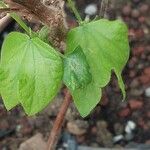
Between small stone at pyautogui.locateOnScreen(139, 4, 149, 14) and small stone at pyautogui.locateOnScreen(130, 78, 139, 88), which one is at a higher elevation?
small stone at pyautogui.locateOnScreen(139, 4, 149, 14)

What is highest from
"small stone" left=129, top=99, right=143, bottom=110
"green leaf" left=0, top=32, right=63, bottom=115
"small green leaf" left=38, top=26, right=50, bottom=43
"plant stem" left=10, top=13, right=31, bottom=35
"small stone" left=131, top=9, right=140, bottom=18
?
"plant stem" left=10, top=13, right=31, bottom=35

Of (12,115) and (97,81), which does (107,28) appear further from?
(12,115)

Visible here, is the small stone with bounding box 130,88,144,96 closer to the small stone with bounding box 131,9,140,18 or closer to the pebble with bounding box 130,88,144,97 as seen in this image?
the pebble with bounding box 130,88,144,97

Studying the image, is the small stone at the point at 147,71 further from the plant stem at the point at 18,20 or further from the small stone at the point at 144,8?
the plant stem at the point at 18,20

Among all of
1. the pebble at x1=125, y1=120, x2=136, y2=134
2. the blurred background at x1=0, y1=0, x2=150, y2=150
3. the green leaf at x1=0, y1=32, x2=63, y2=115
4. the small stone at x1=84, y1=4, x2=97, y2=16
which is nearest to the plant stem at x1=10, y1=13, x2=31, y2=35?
the green leaf at x1=0, y1=32, x2=63, y2=115

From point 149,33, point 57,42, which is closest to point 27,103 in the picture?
point 57,42
